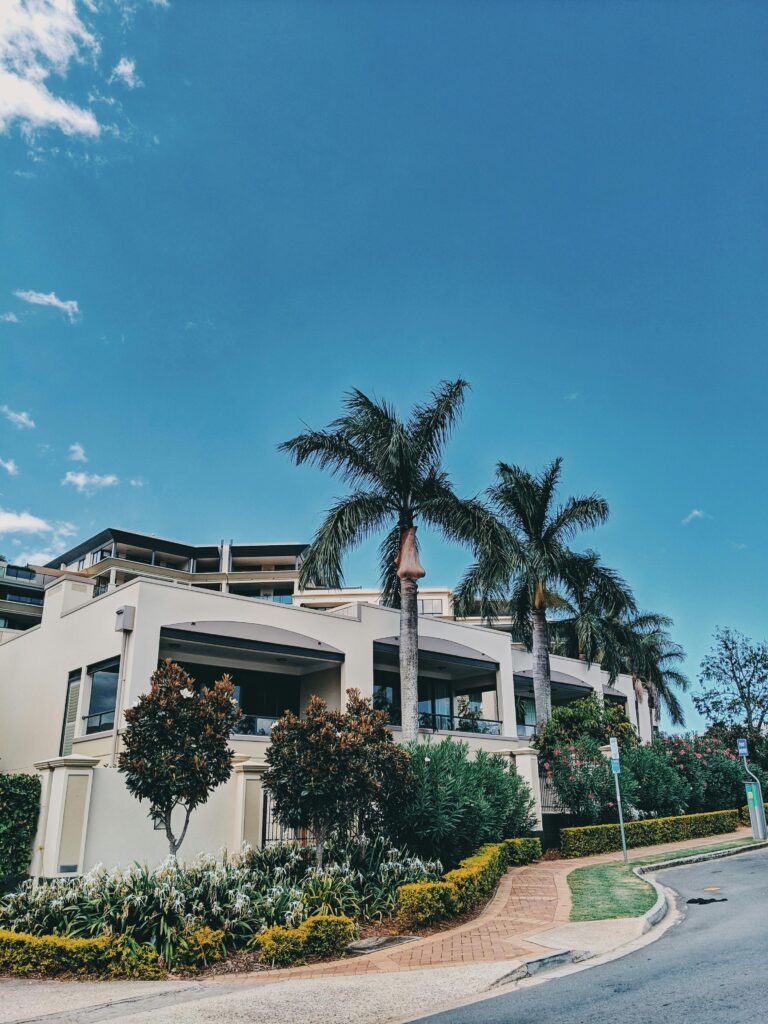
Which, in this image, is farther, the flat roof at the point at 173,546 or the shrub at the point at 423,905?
the flat roof at the point at 173,546

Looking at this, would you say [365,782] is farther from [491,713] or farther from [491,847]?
[491,713]

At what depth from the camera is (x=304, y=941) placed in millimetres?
10219

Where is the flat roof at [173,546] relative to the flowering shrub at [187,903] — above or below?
above

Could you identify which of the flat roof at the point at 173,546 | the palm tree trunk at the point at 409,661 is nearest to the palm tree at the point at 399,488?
the palm tree trunk at the point at 409,661

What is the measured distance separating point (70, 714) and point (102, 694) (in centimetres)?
188

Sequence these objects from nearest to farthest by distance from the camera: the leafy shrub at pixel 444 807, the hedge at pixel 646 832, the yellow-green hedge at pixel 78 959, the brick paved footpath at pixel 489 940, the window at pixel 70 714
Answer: the yellow-green hedge at pixel 78 959 → the brick paved footpath at pixel 489 940 → the leafy shrub at pixel 444 807 → the hedge at pixel 646 832 → the window at pixel 70 714

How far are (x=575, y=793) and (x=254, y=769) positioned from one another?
9848 mm

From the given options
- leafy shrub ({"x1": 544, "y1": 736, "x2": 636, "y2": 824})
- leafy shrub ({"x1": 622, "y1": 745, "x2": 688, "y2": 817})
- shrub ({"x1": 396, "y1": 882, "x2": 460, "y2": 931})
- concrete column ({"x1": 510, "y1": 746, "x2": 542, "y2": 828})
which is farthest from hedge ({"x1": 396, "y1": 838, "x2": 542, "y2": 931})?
leafy shrub ({"x1": 622, "y1": 745, "x2": 688, "y2": 817})

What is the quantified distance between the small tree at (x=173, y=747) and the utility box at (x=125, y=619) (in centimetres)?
750

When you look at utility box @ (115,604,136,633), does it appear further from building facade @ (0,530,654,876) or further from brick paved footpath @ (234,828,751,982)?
brick paved footpath @ (234,828,751,982)

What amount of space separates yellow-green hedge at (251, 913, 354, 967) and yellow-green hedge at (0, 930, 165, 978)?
4.18ft

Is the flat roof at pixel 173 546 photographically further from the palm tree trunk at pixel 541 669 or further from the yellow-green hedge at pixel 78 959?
the yellow-green hedge at pixel 78 959

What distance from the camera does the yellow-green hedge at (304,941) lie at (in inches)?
397

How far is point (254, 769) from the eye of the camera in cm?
1569
